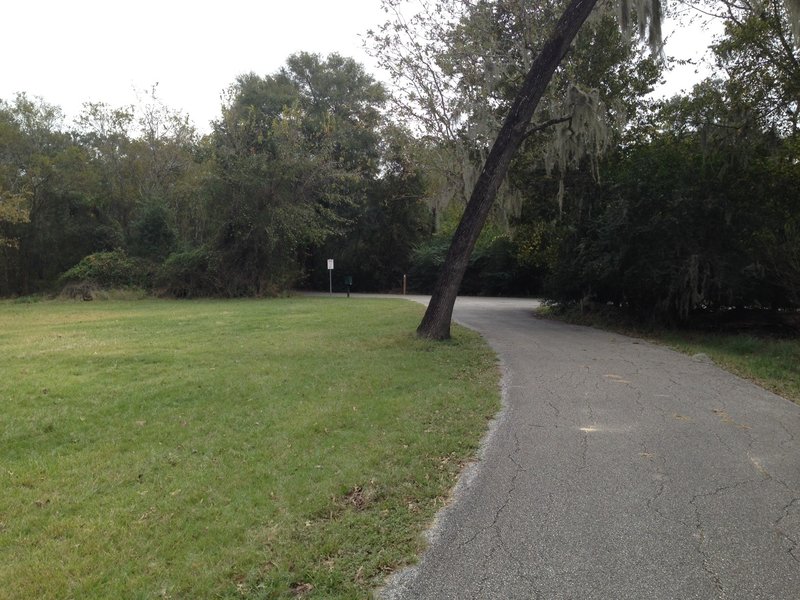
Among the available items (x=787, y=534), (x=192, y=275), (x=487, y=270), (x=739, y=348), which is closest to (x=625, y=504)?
(x=787, y=534)

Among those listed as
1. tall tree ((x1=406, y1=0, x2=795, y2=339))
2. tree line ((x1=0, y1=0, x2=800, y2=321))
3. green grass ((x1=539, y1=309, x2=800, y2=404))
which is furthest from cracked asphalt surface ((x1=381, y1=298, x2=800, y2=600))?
tree line ((x1=0, y1=0, x2=800, y2=321))

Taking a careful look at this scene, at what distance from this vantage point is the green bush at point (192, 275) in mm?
28375

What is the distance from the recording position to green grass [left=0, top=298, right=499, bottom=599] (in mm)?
3061

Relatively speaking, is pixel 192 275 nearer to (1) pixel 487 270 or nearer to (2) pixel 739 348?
(1) pixel 487 270

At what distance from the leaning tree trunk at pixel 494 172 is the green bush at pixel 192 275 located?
1972 cm

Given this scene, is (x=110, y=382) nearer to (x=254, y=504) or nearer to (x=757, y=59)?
(x=254, y=504)

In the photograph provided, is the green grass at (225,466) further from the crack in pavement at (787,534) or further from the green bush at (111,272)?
the green bush at (111,272)

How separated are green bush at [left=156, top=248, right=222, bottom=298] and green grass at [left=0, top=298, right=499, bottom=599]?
18983 millimetres

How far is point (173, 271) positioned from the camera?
2864 centimetres

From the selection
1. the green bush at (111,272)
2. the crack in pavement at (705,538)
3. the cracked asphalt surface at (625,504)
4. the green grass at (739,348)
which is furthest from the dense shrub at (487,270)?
the crack in pavement at (705,538)

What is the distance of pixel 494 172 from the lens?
37.0 ft

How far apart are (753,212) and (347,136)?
992 inches

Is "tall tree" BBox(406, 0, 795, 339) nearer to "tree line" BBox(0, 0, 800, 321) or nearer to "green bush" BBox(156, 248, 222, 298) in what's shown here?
"tree line" BBox(0, 0, 800, 321)

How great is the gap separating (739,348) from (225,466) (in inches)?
450
